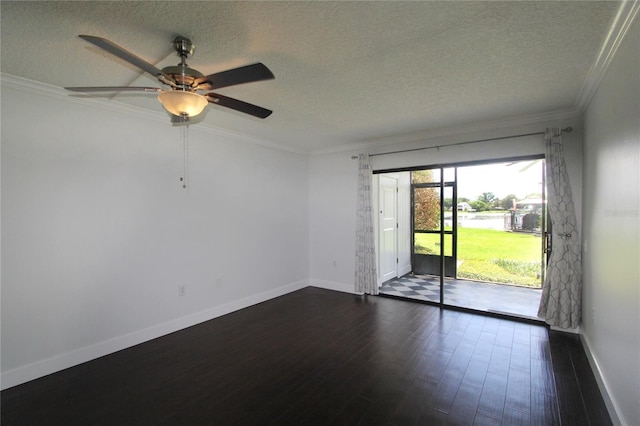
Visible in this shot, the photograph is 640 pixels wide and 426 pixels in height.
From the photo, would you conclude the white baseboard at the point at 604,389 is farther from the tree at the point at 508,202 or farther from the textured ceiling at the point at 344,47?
the textured ceiling at the point at 344,47

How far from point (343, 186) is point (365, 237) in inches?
39.4

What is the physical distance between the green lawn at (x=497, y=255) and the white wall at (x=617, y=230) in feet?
5.96

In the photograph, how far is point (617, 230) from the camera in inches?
74.1

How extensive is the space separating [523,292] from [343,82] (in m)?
4.53

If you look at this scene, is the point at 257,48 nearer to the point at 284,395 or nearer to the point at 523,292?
the point at 284,395

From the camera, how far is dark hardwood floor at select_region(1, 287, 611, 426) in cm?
198

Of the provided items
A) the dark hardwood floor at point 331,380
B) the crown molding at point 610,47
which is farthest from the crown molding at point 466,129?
the dark hardwood floor at point 331,380

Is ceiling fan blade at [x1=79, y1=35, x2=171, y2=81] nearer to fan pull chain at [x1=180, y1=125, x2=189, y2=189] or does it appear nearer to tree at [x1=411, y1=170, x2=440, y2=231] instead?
fan pull chain at [x1=180, y1=125, x2=189, y2=189]

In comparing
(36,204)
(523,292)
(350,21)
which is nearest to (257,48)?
(350,21)

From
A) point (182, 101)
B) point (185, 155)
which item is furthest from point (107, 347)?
point (182, 101)

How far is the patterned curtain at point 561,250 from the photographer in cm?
314

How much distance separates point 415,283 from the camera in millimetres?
5387

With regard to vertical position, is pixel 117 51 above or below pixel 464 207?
above

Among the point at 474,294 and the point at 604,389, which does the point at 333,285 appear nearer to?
the point at 474,294
